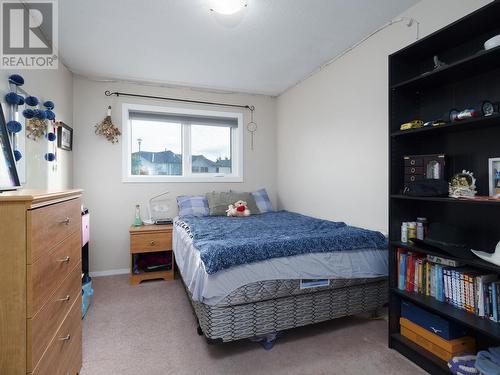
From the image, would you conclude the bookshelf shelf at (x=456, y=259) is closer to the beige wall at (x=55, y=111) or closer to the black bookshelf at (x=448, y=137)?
the black bookshelf at (x=448, y=137)

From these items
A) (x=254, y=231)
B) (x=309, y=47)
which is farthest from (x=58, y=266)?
(x=309, y=47)

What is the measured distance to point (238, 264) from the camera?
1.69 meters

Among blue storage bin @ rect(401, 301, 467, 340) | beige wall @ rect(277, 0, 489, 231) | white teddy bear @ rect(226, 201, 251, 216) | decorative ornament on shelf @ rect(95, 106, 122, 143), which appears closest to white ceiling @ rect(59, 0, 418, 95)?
beige wall @ rect(277, 0, 489, 231)

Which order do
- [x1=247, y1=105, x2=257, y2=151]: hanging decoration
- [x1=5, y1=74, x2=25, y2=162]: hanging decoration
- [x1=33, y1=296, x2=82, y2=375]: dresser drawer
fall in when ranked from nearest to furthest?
[x1=33, y1=296, x2=82, y2=375]: dresser drawer < [x1=5, y1=74, x2=25, y2=162]: hanging decoration < [x1=247, y1=105, x2=257, y2=151]: hanging decoration

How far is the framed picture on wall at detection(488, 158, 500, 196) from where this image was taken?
58.6 inches

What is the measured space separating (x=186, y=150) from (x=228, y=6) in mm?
2136

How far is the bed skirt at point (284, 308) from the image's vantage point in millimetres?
1692

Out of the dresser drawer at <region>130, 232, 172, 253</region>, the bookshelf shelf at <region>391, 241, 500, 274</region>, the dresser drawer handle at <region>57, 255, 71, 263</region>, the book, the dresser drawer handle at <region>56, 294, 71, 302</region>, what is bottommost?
the dresser drawer at <region>130, 232, 172, 253</region>

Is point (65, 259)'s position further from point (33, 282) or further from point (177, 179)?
point (177, 179)

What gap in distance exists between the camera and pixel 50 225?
1.01m

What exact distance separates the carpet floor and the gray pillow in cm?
129

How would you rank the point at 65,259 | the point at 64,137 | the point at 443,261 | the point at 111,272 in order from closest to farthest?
the point at 65,259 → the point at 443,261 → the point at 64,137 → the point at 111,272

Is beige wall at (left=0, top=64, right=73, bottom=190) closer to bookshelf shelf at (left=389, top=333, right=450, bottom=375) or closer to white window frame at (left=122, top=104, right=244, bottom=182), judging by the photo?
white window frame at (left=122, top=104, right=244, bottom=182)

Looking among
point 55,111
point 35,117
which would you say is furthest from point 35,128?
point 55,111
